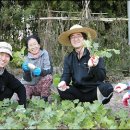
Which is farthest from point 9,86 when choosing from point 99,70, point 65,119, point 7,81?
point 65,119

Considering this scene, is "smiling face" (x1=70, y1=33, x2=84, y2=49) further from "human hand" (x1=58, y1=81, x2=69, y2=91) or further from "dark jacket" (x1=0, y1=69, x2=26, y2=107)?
"dark jacket" (x1=0, y1=69, x2=26, y2=107)

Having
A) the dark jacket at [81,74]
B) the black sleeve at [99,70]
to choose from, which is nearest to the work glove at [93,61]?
the black sleeve at [99,70]

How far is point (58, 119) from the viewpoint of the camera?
335cm

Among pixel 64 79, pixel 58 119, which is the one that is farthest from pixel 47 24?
pixel 58 119

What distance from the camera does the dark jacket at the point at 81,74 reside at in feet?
16.0

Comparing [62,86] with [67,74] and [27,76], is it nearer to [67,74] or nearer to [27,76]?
[67,74]

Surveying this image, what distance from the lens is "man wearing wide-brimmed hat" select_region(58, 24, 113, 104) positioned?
483cm

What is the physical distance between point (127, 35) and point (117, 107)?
406 centimetres

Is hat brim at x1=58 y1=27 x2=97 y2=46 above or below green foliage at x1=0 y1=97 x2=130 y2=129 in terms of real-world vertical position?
above

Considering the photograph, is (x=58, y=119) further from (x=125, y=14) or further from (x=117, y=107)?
(x=125, y=14)

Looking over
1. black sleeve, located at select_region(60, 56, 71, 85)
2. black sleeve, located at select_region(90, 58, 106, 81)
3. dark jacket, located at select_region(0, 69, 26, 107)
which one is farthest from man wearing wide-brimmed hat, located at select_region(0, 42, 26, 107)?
black sleeve, located at select_region(90, 58, 106, 81)

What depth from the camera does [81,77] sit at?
4930mm

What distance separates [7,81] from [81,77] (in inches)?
31.7

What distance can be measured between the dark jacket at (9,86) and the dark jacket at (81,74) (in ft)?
1.74
